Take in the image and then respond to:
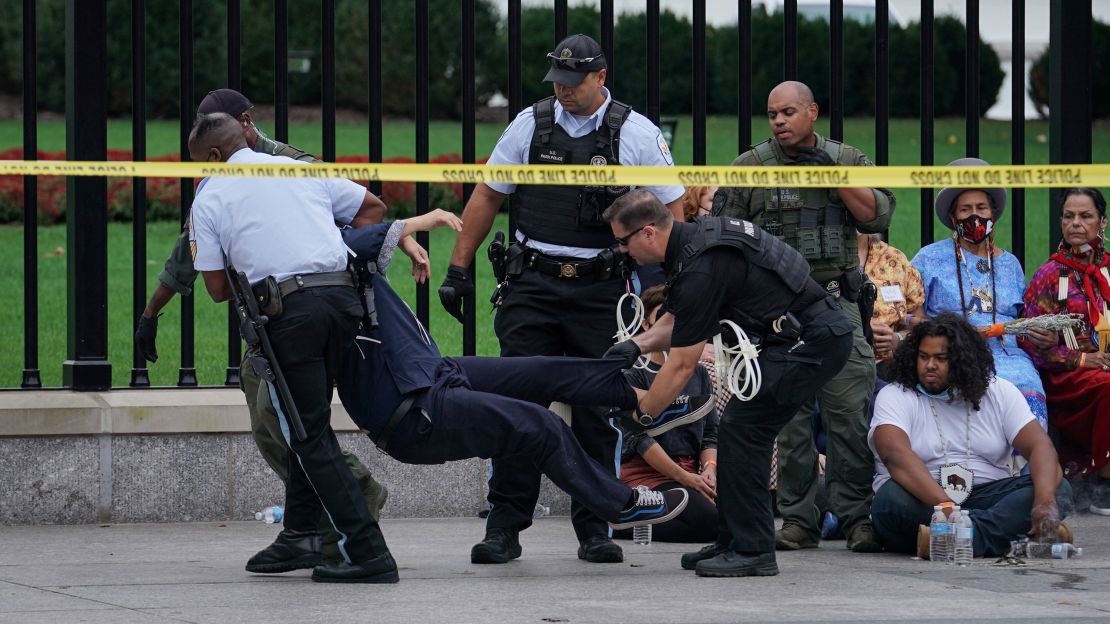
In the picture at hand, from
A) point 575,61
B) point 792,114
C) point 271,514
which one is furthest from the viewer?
point 271,514

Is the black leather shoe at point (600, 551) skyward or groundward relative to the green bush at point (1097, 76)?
groundward

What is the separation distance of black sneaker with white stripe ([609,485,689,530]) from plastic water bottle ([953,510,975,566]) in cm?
119

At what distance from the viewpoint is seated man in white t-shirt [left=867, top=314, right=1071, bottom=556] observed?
685 centimetres

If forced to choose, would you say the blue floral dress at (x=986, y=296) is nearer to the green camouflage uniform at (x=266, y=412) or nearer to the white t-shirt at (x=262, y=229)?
the green camouflage uniform at (x=266, y=412)

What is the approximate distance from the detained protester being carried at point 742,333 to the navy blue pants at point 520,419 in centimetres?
21

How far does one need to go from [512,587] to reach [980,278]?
3.18 meters

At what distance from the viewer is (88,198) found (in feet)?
25.1

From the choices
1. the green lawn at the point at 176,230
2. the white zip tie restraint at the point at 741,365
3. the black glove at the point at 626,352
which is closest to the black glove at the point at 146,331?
the black glove at the point at 626,352

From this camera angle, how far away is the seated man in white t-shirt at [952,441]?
6.85 metres

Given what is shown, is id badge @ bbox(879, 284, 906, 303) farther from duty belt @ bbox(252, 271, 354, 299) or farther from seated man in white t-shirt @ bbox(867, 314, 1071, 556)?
duty belt @ bbox(252, 271, 354, 299)

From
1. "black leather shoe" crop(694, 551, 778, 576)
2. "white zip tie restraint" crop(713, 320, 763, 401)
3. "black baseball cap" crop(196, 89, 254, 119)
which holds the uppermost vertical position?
"black baseball cap" crop(196, 89, 254, 119)

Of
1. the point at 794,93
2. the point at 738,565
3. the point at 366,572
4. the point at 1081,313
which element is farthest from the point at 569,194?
the point at 1081,313

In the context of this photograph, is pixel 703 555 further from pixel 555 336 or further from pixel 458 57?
pixel 458 57

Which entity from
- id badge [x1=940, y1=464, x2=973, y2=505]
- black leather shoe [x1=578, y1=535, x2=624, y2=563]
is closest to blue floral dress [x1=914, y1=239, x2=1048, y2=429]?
id badge [x1=940, y1=464, x2=973, y2=505]
